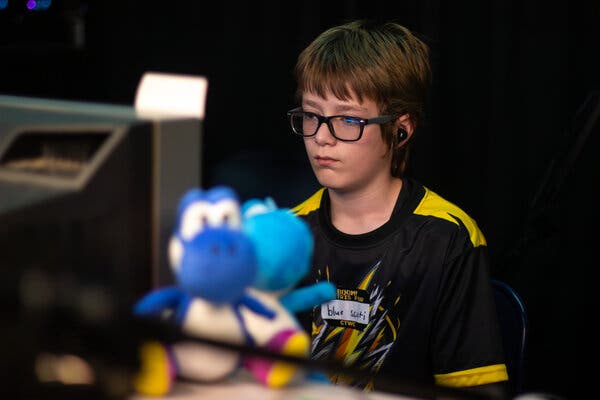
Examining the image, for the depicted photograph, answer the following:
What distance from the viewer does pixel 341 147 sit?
1516 millimetres

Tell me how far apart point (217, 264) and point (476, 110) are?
1.99 m

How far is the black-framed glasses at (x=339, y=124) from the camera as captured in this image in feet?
4.96

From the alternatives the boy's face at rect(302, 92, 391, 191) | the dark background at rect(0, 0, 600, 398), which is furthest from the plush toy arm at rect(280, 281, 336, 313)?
the dark background at rect(0, 0, 600, 398)

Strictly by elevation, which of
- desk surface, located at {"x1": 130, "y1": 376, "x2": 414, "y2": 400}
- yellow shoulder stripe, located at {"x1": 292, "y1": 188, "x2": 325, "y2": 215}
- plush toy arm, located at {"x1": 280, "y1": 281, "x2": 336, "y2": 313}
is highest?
plush toy arm, located at {"x1": 280, "y1": 281, "x2": 336, "y2": 313}

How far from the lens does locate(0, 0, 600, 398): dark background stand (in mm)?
2441

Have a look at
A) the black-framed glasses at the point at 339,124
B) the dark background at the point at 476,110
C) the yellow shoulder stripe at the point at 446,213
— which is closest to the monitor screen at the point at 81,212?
the black-framed glasses at the point at 339,124

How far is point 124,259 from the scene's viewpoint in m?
0.77

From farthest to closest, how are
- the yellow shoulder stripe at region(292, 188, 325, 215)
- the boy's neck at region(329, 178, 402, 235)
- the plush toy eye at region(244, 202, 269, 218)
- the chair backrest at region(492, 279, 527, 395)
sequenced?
1. the yellow shoulder stripe at region(292, 188, 325, 215)
2. the boy's neck at region(329, 178, 402, 235)
3. the chair backrest at region(492, 279, 527, 395)
4. the plush toy eye at region(244, 202, 269, 218)

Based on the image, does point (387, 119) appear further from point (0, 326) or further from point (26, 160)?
point (0, 326)

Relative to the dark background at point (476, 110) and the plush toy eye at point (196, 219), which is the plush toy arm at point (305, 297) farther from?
the dark background at point (476, 110)

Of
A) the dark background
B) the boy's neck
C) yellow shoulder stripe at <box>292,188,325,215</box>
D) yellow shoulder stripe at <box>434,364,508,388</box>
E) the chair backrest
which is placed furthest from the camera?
the dark background

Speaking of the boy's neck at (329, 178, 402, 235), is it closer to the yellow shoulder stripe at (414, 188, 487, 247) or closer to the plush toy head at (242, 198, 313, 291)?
the yellow shoulder stripe at (414, 188, 487, 247)

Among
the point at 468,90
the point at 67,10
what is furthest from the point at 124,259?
the point at 67,10

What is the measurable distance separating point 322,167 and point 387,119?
0.15m
